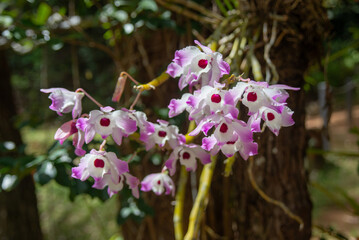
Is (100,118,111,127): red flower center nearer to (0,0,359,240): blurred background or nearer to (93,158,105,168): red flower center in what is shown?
(93,158,105,168): red flower center

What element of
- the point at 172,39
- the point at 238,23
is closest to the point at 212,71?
the point at 238,23

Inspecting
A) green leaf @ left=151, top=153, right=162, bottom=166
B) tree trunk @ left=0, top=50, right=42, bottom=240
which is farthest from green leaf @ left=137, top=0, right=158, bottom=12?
tree trunk @ left=0, top=50, right=42, bottom=240

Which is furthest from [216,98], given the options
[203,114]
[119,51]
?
[119,51]

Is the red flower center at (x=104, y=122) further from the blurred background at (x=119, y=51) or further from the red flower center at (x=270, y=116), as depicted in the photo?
the blurred background at (x=119, y=51)

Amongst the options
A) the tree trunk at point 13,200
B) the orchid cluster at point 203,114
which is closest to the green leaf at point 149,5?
the orchid cluster at point 203,114

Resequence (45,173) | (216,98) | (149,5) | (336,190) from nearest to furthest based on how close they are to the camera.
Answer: (216,98) → (45,173) → (149,5) → (336,190)

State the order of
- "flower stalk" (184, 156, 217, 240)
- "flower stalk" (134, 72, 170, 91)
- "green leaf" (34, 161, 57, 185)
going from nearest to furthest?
"flower stalk" (134, 72, 170, 91) < "flower stalk" (184, 156, 217, 240) < "green leaf" (34, 161, 57, 185)

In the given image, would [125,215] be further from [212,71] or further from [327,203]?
[327,203]

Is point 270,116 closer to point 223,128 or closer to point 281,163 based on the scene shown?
point 223,128
